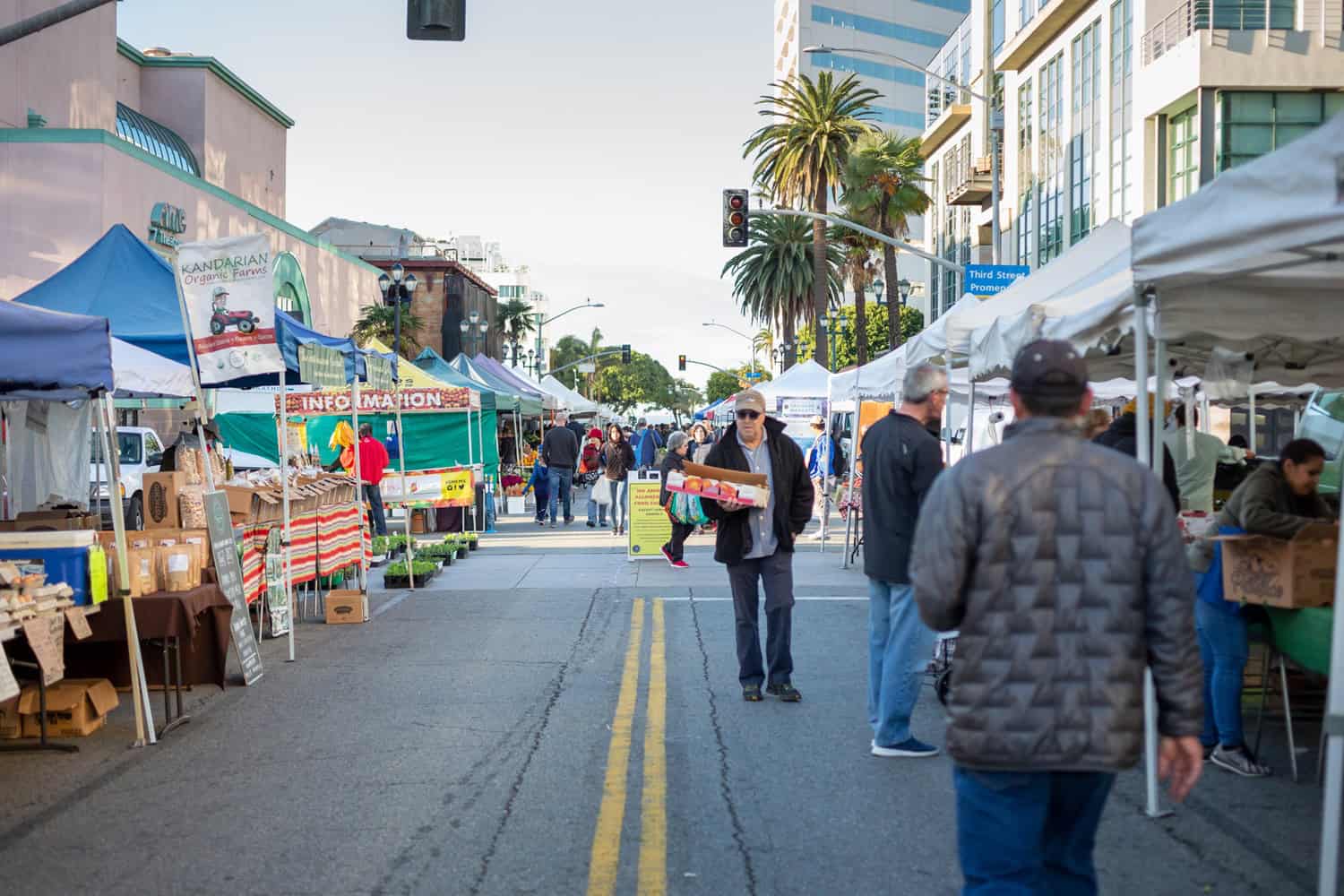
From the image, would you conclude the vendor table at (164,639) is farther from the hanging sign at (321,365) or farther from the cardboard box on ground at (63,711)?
the hanging sign at (321,365)

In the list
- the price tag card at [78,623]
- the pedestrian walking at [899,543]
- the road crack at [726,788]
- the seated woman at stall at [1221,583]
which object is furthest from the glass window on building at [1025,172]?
the price tag card at [78,623]

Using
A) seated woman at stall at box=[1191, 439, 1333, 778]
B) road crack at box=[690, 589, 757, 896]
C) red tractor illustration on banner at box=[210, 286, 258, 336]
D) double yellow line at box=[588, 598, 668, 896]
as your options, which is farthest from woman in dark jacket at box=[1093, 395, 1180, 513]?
red tractor illustration on banner at box=[210, 286, 258, 336]

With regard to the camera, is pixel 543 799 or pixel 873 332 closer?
pixel 543 799

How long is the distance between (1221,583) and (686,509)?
388 centimetres

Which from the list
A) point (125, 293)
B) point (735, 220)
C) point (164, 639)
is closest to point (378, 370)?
point (125, 293)

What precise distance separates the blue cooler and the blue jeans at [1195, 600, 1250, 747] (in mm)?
6331

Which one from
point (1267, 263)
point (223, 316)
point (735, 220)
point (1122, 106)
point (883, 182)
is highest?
point (883, 182)

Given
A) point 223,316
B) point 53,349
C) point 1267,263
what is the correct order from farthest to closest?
point 223,316 → point 53,349 → point 1267,263

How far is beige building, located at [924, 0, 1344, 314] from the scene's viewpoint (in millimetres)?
30469

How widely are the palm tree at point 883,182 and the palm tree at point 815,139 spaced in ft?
3.01

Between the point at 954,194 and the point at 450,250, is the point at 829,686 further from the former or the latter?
the point at 450,250

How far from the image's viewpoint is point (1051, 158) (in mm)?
42875

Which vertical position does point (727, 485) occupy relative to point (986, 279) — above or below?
below

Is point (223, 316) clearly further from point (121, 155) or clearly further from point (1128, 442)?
point (121, 155)
